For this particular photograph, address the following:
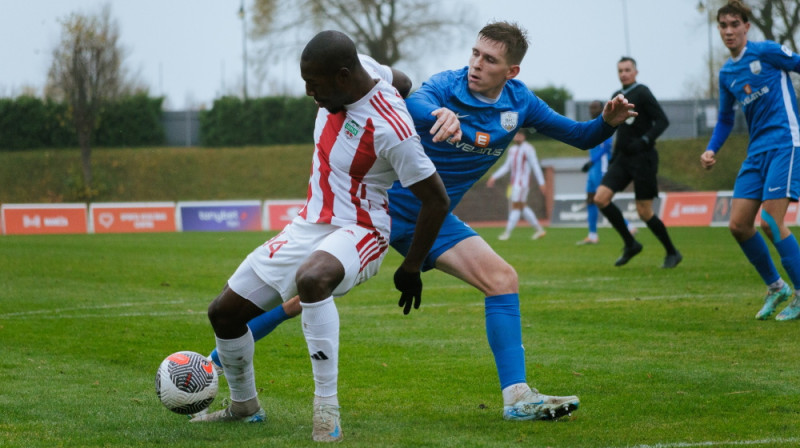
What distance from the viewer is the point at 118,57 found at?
4497cm

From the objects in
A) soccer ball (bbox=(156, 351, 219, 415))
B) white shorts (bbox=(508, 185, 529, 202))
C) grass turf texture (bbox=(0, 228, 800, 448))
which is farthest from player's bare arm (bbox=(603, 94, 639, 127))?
white shorts (bbox=(508, 185, 529, 202))

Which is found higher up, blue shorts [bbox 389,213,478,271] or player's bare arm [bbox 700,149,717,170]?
player's bare arm [bbox 700,149,717,170]

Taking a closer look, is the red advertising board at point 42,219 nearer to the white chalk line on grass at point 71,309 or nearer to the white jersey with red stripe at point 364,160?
the white chalk line on grass at point 71,309

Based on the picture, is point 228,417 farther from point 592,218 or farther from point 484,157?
point 592,218

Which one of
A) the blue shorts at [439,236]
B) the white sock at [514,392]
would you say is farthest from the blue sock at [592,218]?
the white sock at [514,392]

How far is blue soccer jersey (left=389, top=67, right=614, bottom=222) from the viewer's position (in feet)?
16.6

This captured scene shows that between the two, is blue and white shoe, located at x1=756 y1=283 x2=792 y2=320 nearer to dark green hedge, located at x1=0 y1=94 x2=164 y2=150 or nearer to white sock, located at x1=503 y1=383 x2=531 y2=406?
white sock, located at x1=503 y1=383 x2=531 y2=406

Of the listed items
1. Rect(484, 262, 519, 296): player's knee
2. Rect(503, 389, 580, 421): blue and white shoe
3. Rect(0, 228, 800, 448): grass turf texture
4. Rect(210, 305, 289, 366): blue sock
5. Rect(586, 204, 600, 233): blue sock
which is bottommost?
Rect(586, 204, 600, 233): blue sock

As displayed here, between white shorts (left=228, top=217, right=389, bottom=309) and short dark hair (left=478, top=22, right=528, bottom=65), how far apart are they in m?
1.28

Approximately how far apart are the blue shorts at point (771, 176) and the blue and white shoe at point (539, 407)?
13.0ft

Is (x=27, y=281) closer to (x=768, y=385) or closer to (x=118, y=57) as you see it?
(x=768, y=385)

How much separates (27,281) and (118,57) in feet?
114

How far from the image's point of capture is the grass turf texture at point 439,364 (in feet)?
14.5

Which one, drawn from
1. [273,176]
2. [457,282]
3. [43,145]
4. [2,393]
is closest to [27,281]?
[457,282]
